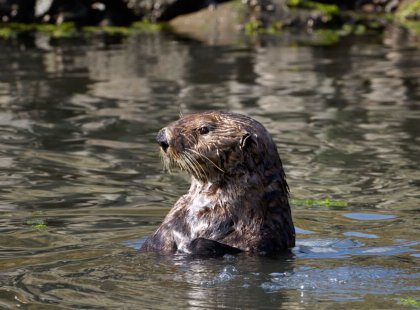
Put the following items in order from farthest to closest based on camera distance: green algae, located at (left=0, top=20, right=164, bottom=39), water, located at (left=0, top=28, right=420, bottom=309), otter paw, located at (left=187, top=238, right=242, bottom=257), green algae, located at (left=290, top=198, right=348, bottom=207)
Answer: green algae, located at (left=0, top=20, right=164, bottom=39) < green algae, located at (left=290, top=198, right=348, bottom=207) < otter paw, located at (left=187, top=238, right=242, bottom=257) < water, located at (left=0, top=28, right=420, bottom=309)

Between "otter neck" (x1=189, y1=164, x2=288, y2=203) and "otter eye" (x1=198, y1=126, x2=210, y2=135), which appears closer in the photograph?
"otter neck" (x1=189, y1=164, x2=288, y2=203)

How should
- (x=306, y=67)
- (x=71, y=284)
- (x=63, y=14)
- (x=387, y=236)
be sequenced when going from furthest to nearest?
(x=63, y=14) < (x=306, y=67) < (x=387, y=236) < (x=71, y=284)

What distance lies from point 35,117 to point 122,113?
3.09 feet

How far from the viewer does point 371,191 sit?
8.23 meters

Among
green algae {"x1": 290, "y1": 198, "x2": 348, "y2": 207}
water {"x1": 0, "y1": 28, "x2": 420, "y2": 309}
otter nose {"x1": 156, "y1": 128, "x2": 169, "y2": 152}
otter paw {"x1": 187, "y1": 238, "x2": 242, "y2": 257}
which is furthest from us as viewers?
green algae {"x1": 290, "y1": 198, "x2": 348, "y2": 207}

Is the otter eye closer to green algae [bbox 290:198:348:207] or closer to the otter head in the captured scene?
the otter head

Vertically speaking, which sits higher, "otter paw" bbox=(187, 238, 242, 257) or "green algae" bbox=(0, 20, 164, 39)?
"green algae" bbox=(0, 20, 164, 39)

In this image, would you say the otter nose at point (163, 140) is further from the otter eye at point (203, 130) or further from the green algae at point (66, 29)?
the green algae at point (66, 29)

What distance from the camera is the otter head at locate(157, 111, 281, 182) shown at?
19.8ft

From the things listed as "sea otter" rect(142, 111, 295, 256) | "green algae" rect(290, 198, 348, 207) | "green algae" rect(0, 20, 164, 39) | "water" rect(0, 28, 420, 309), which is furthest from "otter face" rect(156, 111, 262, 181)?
"green algae" rect(0, 20, 164, 39)

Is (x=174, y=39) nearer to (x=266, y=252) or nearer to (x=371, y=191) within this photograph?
(x=371, y=191)

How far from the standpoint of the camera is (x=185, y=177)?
8.87 meters

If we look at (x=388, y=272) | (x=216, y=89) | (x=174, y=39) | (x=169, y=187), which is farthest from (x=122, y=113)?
(x=174, y=39)

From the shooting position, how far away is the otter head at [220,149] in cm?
604
